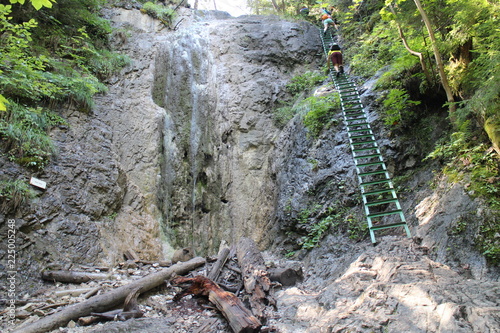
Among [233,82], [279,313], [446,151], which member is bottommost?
[279,313]

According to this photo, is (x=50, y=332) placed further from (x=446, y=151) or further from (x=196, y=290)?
(x=446, y=151)

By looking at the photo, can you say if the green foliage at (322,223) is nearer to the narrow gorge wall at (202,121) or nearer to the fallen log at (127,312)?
the narrow gorge wall at (202,121)

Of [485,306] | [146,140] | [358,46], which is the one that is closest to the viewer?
[485,306]

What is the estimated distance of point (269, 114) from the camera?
1148cm

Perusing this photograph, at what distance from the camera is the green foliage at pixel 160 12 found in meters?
13.9

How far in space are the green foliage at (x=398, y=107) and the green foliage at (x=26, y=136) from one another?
8.30 m

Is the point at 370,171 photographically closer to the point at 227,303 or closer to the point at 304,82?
the point at 227,303

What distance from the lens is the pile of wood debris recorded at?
12.9ft

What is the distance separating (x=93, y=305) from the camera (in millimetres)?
4230

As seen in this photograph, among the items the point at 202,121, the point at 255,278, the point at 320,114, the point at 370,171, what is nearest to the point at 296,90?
the point at 320,114

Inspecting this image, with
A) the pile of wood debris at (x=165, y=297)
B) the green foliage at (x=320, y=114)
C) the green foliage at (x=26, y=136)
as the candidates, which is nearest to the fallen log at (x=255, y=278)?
the pile of wood debris at (x=165, y=297)

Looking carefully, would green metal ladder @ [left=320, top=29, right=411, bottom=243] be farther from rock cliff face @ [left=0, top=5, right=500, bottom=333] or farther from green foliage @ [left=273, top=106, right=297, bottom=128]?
green foliage @ [left=273, top=106, right=297, bottom=128]

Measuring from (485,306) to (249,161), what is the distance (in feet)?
27.2

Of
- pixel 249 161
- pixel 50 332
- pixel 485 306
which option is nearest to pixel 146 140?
pixel 249 161
